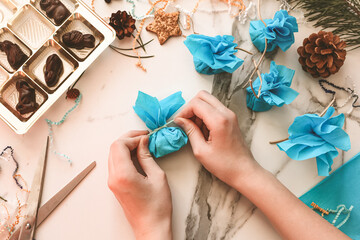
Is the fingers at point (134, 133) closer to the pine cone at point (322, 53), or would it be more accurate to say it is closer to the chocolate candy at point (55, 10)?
the chocolate candy at point (55, 10)

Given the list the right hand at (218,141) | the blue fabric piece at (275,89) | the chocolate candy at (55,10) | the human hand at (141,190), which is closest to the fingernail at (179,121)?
the right hand at (218,141)

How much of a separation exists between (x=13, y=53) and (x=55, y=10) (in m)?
0.18

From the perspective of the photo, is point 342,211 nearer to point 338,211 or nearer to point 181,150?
A: point 338,211

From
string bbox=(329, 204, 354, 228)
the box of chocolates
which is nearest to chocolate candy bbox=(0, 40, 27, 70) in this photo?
the box of chocolates

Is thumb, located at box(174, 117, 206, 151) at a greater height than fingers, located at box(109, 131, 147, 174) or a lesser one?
lesser

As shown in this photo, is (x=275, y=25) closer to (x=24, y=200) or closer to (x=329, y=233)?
(x=329, y=233)

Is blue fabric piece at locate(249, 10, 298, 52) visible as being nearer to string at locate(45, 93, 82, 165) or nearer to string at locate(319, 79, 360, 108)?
string at locate(319, 79, 360, 108)

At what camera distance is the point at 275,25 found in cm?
84

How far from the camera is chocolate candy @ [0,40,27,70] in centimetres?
84

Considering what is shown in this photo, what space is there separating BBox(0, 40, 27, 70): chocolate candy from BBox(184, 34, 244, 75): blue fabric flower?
500mm

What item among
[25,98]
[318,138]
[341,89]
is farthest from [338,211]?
[25,98]

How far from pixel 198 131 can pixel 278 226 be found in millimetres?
339

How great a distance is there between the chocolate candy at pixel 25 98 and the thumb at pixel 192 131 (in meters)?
0.43

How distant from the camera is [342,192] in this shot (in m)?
0.88
